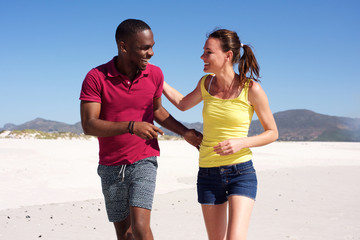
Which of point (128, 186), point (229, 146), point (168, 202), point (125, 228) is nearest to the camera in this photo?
point (229, 146)

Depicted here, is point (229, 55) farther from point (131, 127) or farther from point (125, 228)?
point (125, 228)

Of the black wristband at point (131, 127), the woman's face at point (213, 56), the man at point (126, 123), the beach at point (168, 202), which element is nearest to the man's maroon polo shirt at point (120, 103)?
the man at point (126, 123)

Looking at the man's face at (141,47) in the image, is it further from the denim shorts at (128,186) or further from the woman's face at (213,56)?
the denim shorts at (128,186)

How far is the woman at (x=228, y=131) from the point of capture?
3549mm

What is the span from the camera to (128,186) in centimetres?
380

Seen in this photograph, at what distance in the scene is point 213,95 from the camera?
12.6 ft

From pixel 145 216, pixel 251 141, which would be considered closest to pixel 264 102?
pixel 251 141

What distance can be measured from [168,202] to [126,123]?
20.6 ft

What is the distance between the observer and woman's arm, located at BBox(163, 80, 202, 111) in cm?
411

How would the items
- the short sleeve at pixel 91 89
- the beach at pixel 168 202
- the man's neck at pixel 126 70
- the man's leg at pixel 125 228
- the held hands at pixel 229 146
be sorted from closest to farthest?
the held hands at pixel 229 146 < the short sleeve at pixel 91 89 < the man's neck at pixel 126 70 < the man's leg at pixel 125 228 < the beach at pixel 168 202

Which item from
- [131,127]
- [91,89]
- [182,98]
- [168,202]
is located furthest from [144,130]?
[168,202]

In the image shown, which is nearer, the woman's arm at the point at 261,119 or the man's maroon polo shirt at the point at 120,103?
the woman's arm at the point at 261,119

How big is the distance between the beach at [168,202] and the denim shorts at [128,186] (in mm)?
2941

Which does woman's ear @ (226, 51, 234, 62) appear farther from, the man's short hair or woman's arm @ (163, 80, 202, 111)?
the man's short hair
